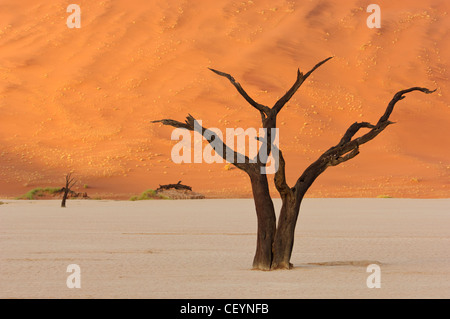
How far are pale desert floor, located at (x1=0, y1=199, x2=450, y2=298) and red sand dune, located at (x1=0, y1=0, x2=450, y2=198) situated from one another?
753 inches

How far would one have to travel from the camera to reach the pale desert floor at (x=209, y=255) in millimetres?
10055

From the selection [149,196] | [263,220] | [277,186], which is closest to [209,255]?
[263,220]

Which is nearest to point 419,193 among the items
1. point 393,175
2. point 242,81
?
point 393,175

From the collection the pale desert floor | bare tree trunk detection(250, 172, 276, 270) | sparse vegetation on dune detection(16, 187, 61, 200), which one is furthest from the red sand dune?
bare tree trunk detection(250, 172, 276, 270)

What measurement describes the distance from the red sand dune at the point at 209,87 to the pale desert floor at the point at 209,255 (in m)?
19.1

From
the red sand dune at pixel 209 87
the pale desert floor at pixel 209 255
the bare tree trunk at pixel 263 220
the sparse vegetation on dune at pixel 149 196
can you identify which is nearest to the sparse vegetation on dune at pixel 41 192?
the red sand dune at pixel 209 87

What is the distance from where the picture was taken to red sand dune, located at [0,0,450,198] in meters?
48.3

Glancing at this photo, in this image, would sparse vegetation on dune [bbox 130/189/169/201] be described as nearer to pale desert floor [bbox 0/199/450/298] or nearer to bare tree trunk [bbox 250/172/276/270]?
pale desert floor [bbox 0/199/450/298]

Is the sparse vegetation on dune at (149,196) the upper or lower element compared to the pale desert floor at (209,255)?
upper

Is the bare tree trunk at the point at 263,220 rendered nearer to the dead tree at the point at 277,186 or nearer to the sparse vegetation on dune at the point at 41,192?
the dead tree at the point at 277,186

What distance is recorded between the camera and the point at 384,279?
11.0 metres

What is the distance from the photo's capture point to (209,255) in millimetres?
14391

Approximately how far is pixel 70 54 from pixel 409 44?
2698 cm

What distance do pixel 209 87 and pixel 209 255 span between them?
143 ft
